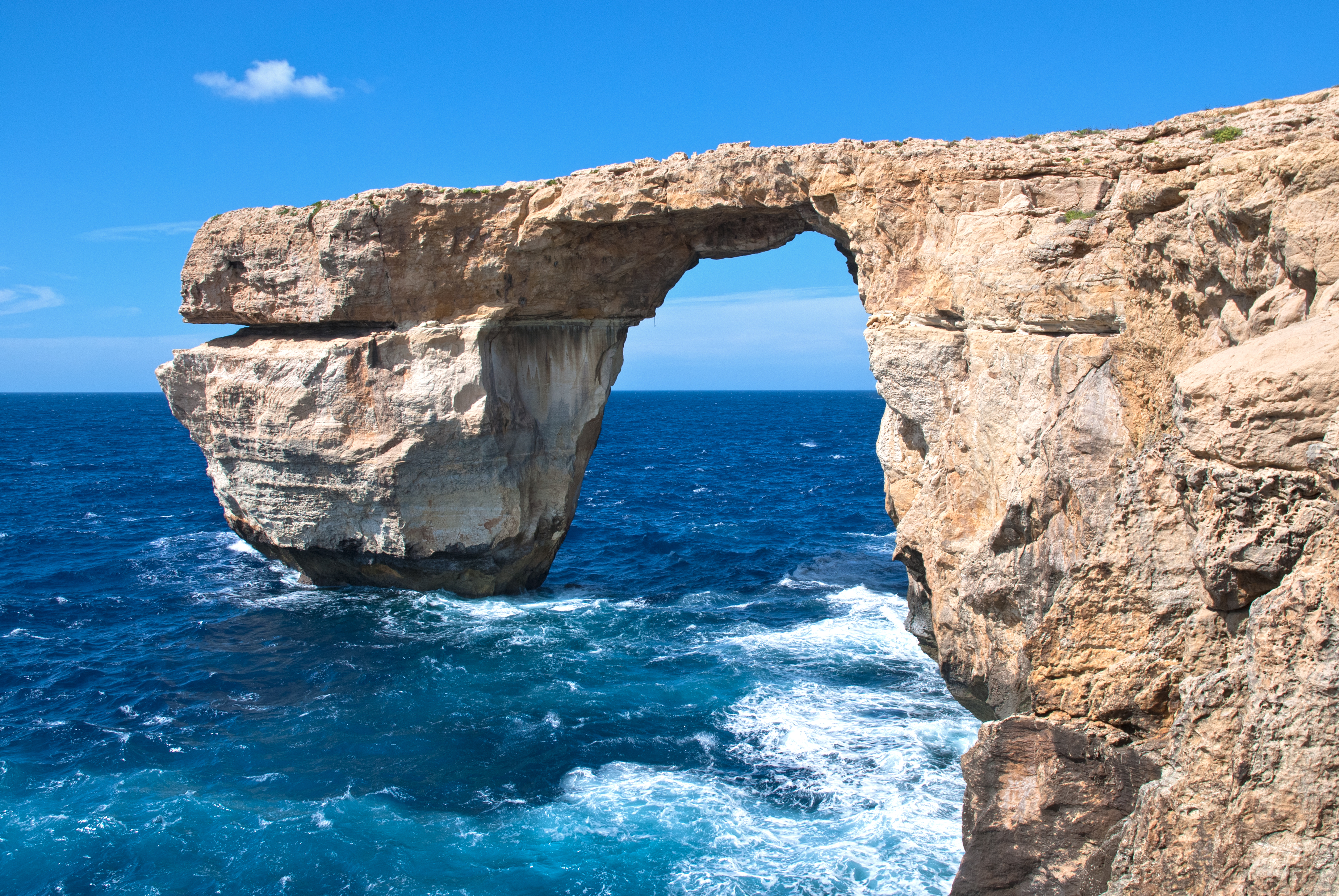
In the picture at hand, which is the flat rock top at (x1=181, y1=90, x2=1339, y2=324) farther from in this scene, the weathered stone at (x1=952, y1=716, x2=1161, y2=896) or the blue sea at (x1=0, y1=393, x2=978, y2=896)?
the blue sea at (x1=0, y1=393, x2=978, y2=896)

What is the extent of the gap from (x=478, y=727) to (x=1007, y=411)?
10277mm

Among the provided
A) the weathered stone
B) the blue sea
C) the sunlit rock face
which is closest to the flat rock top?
the sunlit rock face

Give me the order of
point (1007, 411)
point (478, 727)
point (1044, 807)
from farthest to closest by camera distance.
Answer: point (478, 727) → point (1007, 411) → point (1044, 807)

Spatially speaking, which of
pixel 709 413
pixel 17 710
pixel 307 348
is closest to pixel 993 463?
pixel 307 348

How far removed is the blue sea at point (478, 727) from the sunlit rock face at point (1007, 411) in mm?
1866

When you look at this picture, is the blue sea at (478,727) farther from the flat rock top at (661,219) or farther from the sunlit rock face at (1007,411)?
the flat rock top at (661,219)

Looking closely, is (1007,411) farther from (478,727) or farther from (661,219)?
(478,727)

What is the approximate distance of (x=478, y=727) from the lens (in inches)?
598

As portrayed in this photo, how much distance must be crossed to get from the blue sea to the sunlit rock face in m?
1.87

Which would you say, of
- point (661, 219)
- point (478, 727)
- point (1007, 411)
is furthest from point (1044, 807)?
point (661, 219)

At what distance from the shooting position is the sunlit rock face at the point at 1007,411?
245 inches

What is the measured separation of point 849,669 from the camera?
56.7 ft

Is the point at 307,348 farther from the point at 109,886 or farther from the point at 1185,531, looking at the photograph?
the point at 1185,531

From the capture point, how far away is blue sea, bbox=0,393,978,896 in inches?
454
